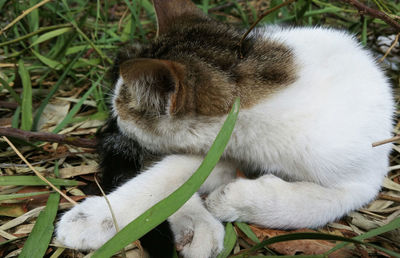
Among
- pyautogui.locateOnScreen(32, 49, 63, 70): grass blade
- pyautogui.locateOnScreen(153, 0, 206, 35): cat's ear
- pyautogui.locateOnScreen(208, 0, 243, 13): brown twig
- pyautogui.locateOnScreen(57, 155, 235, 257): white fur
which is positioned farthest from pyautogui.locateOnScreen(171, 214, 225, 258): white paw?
pyautogui.locateOnScreen(208, 0, 243, 13): brown twig

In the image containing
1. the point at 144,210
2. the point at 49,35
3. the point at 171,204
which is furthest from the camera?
the point at 49,35

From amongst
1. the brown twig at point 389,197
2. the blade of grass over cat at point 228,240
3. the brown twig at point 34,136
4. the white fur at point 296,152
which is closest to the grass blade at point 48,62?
the brown twig at point 34,136

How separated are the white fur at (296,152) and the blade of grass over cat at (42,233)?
0.16ft

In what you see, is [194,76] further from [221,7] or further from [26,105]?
[221,7]

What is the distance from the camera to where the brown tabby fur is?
3.08 feet

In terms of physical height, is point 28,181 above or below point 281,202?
below

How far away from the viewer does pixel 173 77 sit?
2.99ft

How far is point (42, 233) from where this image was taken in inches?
39.9

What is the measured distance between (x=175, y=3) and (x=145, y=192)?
0.68 meters

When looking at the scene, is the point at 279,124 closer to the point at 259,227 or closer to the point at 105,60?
the point at 259,227

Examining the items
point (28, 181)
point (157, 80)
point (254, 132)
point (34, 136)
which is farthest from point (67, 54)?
point (254, 132)

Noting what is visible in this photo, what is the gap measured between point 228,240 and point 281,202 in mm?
175

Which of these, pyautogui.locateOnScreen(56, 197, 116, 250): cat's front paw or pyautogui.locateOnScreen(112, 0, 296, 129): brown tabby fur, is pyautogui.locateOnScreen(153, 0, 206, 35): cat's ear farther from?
pyautogui.locateOnScreen(56, 197, 116, 250): cat's front paw

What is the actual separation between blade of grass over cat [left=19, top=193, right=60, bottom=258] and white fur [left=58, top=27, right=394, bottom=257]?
48 millimetres
